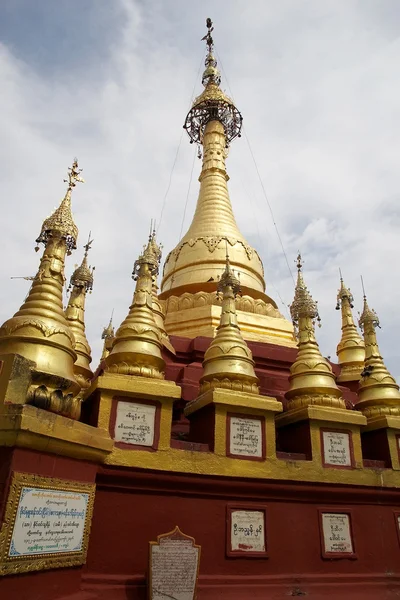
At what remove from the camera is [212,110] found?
62.6 ft

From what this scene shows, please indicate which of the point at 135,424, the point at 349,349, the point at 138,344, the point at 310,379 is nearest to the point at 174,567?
the point at 135,424

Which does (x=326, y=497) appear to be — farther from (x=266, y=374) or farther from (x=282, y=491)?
(x=266, y=374)

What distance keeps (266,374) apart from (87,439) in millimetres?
5197

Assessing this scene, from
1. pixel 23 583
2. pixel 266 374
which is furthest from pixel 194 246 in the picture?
pixel 23 583

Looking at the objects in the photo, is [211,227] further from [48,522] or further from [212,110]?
[48,522]

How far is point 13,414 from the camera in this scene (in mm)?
4430

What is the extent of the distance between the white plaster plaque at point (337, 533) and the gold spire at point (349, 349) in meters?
4.99

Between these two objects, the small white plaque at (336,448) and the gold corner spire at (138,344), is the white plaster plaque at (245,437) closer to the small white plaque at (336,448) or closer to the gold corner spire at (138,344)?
the small white plaque at (336,448)

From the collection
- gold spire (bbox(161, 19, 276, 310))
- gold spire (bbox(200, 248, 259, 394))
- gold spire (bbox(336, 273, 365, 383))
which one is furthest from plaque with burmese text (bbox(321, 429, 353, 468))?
gold spire (bbox(161, 19, 276, 310))

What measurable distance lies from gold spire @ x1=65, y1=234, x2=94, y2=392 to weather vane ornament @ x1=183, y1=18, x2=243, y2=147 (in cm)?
972

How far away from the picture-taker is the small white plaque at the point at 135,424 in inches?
231

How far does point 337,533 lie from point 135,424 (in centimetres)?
325

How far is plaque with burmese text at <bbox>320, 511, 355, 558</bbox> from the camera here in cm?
641

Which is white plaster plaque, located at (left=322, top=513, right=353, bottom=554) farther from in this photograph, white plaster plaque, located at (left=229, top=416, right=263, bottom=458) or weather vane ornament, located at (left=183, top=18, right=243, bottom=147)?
weather vane ornament, located at (left=183, top=18, right=243, bottom=147)
